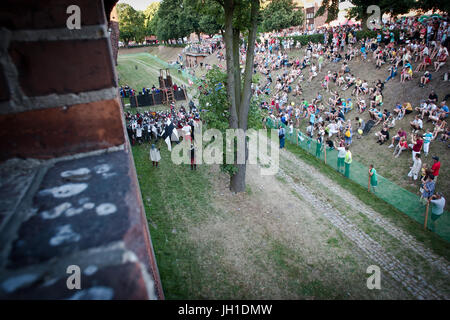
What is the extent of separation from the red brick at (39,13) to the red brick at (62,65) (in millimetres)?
99

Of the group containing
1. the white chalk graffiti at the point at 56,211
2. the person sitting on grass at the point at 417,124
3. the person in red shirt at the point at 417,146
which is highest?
the white chalk graffiti at the point at 56,211

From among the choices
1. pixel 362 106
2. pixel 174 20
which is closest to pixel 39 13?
pixel 362 106

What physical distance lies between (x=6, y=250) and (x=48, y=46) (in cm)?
118

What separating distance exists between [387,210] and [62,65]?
1392 centimetres

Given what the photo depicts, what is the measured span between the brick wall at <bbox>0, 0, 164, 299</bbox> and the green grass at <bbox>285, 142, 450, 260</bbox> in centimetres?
1213

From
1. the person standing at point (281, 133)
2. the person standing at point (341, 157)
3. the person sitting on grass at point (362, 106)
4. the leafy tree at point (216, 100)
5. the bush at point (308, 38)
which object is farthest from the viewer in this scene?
the bush at point (308, 38)

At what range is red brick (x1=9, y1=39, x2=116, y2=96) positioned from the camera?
1632 mm

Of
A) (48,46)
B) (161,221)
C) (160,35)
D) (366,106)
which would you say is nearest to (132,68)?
(160,35)

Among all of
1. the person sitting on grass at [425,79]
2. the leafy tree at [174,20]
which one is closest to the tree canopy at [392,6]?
the person sitting on grass at [425,79]

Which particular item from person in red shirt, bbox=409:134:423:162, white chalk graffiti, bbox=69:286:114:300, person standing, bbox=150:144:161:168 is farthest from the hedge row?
white chalk graffiti, bbox=69:286:114:300

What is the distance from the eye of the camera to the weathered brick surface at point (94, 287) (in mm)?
995

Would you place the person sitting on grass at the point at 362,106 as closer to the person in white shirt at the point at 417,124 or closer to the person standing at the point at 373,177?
the person in white shirt at the point at 417,124
